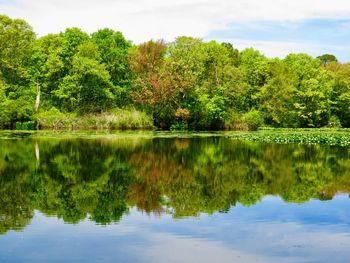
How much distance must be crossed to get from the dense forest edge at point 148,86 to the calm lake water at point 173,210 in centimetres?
3630

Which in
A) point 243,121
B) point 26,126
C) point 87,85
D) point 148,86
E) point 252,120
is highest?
point 87,85

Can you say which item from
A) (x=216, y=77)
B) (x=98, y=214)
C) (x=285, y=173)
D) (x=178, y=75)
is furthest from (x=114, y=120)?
(x=98, y=214)

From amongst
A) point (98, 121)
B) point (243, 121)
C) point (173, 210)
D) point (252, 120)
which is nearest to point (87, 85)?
point (98, 121)

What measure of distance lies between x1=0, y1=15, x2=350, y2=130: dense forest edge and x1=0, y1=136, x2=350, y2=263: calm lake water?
36.3 meters

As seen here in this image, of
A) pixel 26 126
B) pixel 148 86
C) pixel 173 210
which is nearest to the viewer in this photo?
pixel 173 210

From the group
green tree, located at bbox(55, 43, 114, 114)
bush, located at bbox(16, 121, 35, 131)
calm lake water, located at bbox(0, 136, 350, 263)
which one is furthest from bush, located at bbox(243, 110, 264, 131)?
calm lake water, located at bbox(0, 136, 350, 263)

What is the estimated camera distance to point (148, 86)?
6112 centimetres

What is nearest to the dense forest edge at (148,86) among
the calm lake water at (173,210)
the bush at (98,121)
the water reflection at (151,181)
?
the bush at (98,121)

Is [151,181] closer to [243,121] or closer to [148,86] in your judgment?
[148,86]

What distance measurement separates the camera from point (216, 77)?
63969mm

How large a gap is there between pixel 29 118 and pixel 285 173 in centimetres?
4474

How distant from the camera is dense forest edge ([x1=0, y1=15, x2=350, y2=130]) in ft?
195

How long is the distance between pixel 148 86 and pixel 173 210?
161 ft

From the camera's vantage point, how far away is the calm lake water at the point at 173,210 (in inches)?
354
